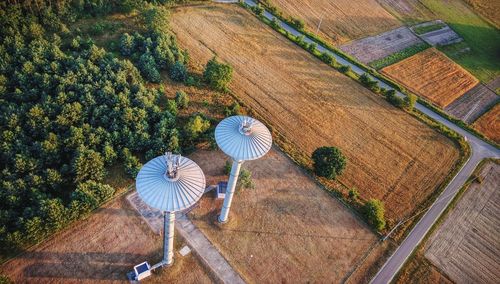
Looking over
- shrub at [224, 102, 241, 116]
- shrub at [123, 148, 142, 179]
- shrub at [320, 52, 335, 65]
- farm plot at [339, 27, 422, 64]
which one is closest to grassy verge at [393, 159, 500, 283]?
shrub at [224, 102, 241, 116]

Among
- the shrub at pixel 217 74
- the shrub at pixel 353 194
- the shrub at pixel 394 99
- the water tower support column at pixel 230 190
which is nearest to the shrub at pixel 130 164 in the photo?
the water tower support column at pixel 230 190

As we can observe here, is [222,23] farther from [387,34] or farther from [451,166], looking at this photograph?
[451,166]

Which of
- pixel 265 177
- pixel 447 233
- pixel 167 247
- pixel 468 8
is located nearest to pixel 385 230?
pixel 447 233

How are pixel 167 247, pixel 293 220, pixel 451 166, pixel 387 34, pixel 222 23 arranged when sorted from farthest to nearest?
1. pixel 387 34
2. pixel 222 23
3. pixel 451 166
4. pixel 293 220
5. pixel 167 247

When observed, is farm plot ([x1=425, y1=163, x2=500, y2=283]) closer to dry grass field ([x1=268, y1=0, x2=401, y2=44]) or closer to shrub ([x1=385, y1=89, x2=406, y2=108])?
shrub ([x1=385, y1=89, x2=406, y2=108])

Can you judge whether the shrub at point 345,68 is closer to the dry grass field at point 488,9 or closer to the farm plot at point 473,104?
the farm plot at point 473,104
